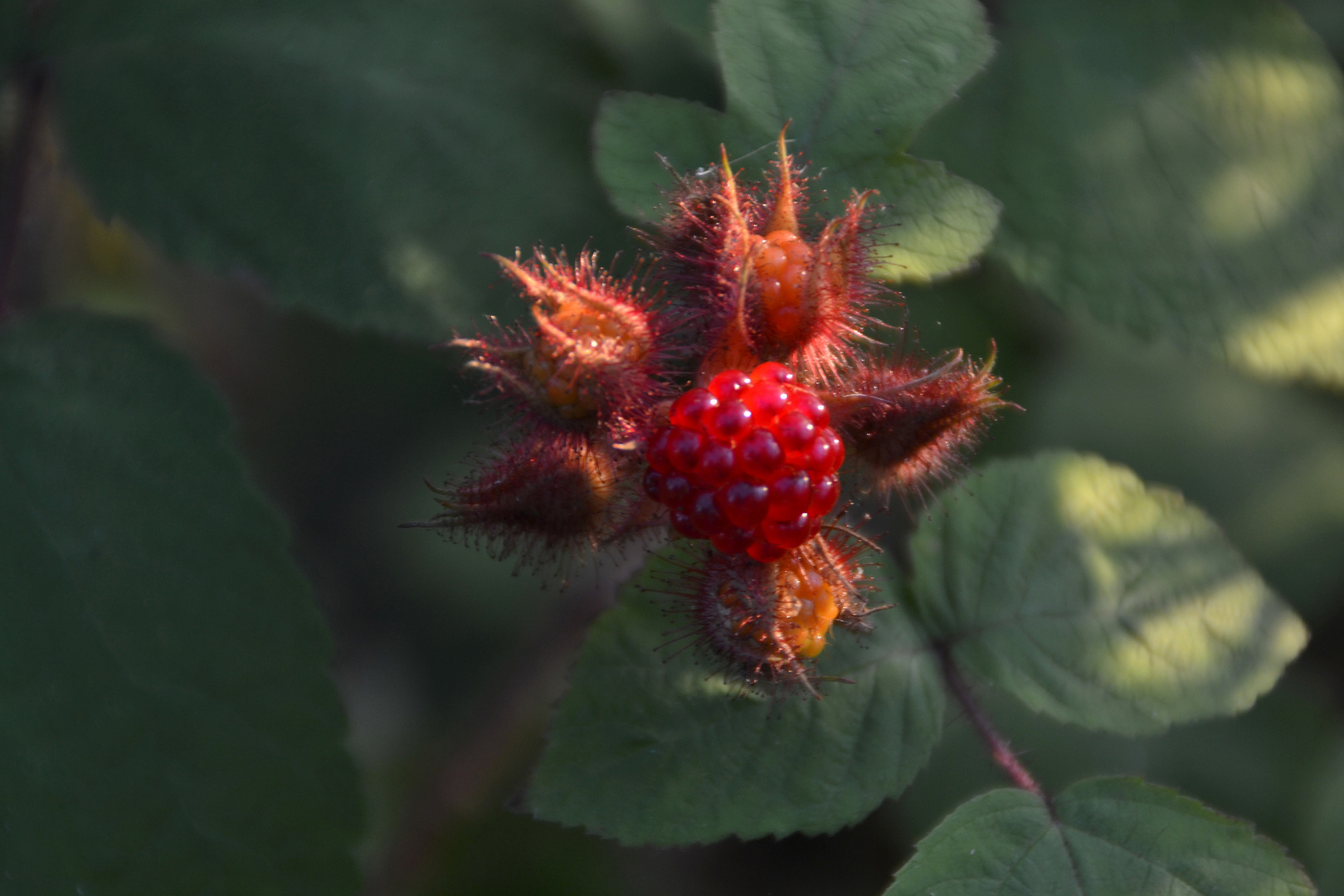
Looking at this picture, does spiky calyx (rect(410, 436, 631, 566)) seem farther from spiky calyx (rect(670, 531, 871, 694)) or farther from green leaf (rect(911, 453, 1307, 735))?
green leaf (rect(911, 453, 1307, 735))

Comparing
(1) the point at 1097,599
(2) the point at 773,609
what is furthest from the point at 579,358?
(1) the point at 1097,599

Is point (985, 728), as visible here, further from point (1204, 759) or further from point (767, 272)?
point (1204, 759)

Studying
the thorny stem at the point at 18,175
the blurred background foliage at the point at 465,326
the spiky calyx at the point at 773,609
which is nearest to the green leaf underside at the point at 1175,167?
the blurred background foliage at the point at 465,326

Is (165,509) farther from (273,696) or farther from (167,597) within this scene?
(273,696)

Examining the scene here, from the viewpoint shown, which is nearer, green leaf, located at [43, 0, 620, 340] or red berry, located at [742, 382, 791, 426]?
red berry, located at [742, 382, 791, 426]

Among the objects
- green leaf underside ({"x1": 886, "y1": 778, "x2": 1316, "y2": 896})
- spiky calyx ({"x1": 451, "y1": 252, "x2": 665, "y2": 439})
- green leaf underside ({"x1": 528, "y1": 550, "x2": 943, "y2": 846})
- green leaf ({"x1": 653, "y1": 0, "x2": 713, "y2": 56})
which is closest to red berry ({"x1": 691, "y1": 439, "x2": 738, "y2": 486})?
spiky calyx ({"x1": 451, "y1": 252, "x2": 665, "y2": 439})
